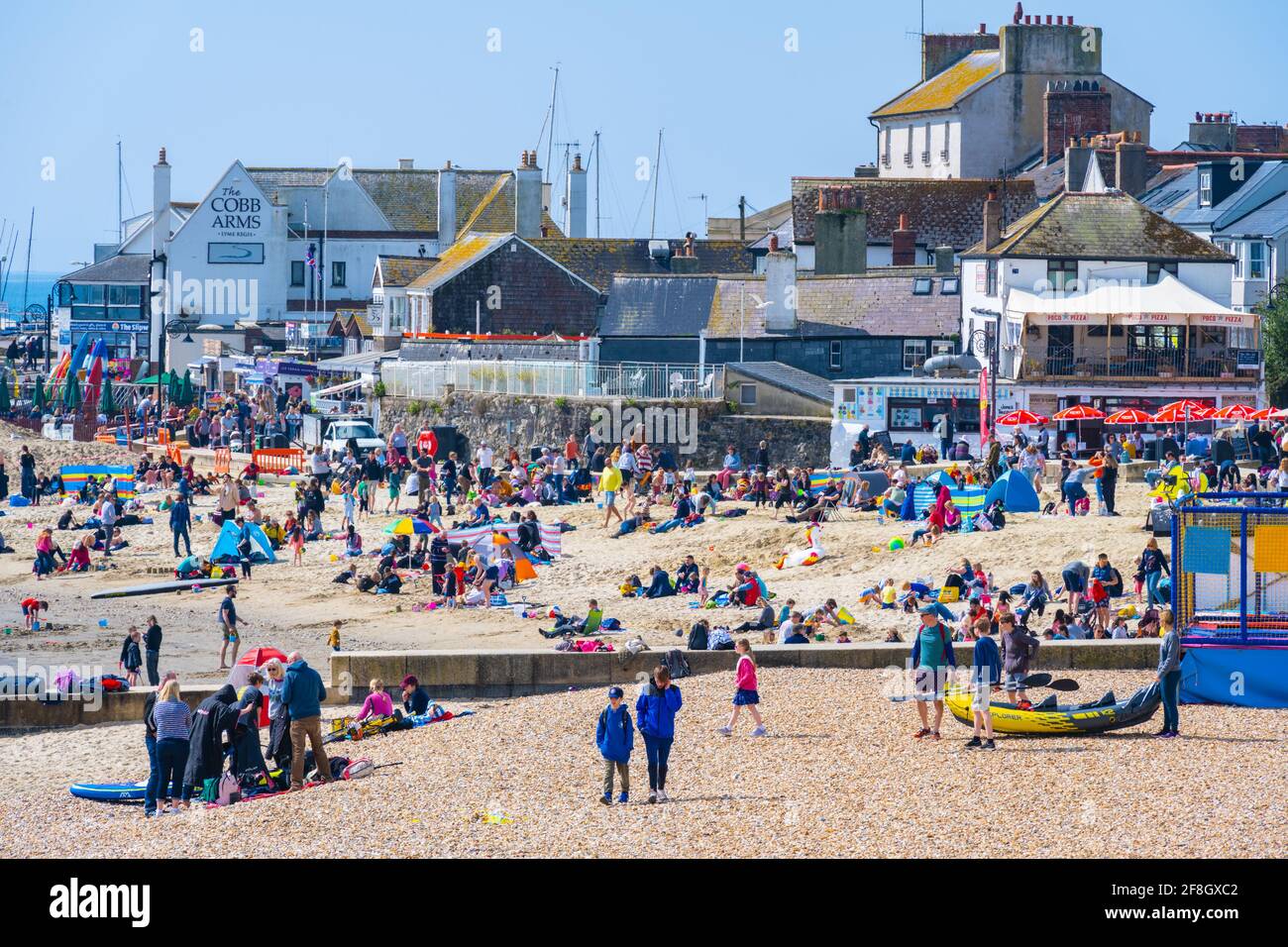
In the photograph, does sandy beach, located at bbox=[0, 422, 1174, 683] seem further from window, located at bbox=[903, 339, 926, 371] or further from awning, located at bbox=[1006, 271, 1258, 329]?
window, located at bbox=[903, 339, 926, 371]

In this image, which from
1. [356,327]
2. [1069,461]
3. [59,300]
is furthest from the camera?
[59,300]

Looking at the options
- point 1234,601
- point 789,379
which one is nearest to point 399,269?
point 789,379

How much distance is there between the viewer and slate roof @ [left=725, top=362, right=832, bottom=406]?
137 feet

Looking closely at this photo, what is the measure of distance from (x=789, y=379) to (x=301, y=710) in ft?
88.7

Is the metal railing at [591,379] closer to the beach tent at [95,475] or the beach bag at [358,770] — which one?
the beach tent at [95,475]

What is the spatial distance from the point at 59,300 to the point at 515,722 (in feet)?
198

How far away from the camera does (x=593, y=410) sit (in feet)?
138

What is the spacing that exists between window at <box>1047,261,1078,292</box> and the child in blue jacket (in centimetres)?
2881

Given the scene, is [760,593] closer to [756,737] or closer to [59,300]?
[756,737]

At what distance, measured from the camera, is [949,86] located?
67375 millimetres

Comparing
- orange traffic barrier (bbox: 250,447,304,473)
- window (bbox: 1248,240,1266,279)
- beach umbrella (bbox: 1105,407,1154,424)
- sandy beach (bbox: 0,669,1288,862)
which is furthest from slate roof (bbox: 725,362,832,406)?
sandy beach (bbox: 0,669,1288,862)

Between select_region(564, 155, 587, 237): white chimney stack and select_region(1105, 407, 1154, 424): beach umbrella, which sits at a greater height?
select_region(564, 155, 587, 237): white chimney stack
